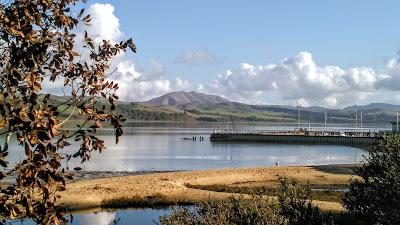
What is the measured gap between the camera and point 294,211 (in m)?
14.3

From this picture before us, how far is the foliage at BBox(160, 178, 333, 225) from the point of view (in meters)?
12.5

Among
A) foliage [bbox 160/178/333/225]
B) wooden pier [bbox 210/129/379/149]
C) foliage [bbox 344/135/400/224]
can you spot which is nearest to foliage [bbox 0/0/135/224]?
foliage [bbox 160/178/333/225]

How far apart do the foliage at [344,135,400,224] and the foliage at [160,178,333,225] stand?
2.25 metres

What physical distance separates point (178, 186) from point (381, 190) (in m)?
37.1

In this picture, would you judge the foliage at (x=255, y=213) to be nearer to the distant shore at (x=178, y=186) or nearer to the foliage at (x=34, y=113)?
the foliage at (x=34, y=113)

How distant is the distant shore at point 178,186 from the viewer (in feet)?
146

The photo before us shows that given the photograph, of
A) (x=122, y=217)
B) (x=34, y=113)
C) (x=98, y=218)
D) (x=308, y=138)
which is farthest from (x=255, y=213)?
(x=308, y=138)

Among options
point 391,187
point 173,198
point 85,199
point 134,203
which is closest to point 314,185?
point 173,198

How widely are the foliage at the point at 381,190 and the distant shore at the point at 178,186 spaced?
14091 millimetres

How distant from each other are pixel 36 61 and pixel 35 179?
1.33 meters

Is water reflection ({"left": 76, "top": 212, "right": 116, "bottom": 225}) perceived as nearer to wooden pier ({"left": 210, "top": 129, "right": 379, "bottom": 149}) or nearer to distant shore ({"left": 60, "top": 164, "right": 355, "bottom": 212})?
distant shore ({"left": 60, "top": 164, "right": 355, "bottom": 212})

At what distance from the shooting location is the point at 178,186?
173 ft

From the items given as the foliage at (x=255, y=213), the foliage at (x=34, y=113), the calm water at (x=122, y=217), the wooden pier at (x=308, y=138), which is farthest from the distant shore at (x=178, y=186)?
the wooden pier at (x=308, y=138)

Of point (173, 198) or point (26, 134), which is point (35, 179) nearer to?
point (26, 134)
